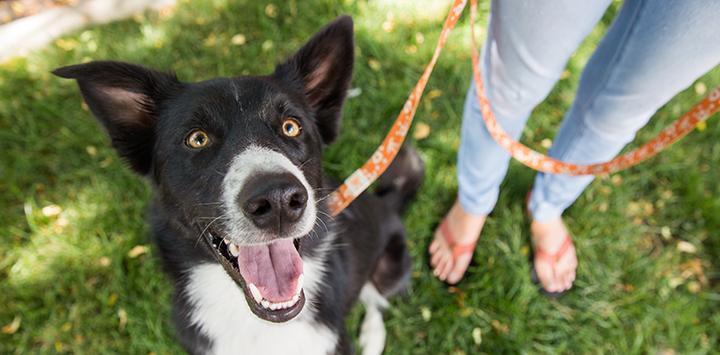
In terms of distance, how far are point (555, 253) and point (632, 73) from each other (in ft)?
4.65

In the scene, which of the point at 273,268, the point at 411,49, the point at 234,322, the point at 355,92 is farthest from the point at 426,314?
the point at 411,49

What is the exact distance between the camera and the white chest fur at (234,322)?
2191mm

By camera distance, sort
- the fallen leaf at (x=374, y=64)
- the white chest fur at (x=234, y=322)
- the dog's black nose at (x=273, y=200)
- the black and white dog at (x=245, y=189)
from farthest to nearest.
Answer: the fallen leaf at (x=374, y=64) → the white chest fur at (x=234, y=322) → the black and white dog at (x=245, y=189) → the dog's black nose at (x=273, y=200)

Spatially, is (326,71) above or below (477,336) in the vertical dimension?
above

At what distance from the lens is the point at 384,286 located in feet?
9.84

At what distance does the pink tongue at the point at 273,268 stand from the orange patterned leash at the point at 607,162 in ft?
3.27

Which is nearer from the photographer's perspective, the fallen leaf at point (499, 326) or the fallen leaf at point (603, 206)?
the fallen leaf at point (499, 326)

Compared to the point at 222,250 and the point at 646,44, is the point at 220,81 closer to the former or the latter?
the point at 222,250

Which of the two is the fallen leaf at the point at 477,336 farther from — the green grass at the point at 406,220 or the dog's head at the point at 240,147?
the dog's head at the point at 240,147

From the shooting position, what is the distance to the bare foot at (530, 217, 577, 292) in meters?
3.07

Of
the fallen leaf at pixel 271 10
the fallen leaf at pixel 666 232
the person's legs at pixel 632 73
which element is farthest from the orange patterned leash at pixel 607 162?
the fallen leaf at pixel 271 10

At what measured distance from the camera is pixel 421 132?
3.67 m

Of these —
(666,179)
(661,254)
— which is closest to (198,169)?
(661,254)

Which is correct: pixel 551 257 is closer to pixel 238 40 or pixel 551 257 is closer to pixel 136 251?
pixel 136 251
